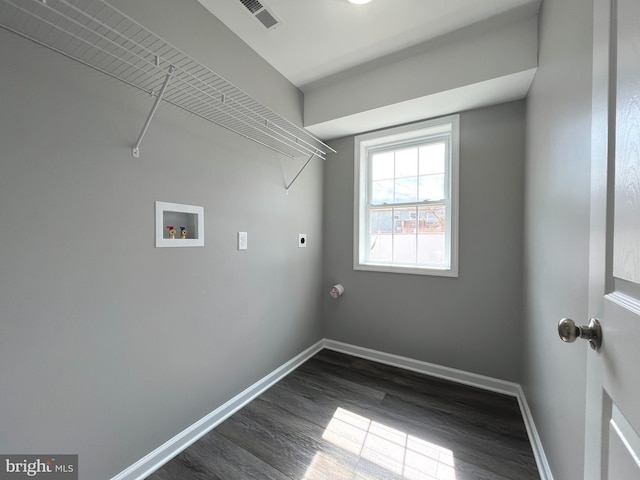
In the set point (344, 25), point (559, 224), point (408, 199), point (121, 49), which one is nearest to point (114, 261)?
point (121, 49)

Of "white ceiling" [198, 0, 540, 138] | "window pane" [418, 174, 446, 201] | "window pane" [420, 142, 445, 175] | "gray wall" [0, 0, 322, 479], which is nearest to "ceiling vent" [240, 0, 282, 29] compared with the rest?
"white ceiling" [198, 0, 540, 138]

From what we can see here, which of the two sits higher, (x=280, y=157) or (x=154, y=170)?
(x=280, y=157)

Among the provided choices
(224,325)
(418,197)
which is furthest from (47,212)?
(418,197)

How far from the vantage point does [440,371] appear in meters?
2.18

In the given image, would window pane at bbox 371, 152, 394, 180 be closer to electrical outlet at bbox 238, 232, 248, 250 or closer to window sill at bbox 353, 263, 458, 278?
window sill at bbox 353, 263, 458, 278

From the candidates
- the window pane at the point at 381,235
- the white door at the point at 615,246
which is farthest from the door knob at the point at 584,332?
the window pane at the point at 381,235

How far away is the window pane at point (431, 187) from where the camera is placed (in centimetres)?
228

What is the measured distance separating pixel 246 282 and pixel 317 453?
1.12 metres

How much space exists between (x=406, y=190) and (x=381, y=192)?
0.25 metres

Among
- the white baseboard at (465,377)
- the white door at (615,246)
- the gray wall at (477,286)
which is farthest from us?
the gray wall at (477,286)

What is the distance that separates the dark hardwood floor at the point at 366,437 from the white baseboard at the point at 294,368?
1.7 inches

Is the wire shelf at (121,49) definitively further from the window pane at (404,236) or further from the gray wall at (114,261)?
the window pane at (404,236)

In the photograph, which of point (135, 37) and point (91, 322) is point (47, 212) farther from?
point (135, 37)

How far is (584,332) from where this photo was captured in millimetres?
584
